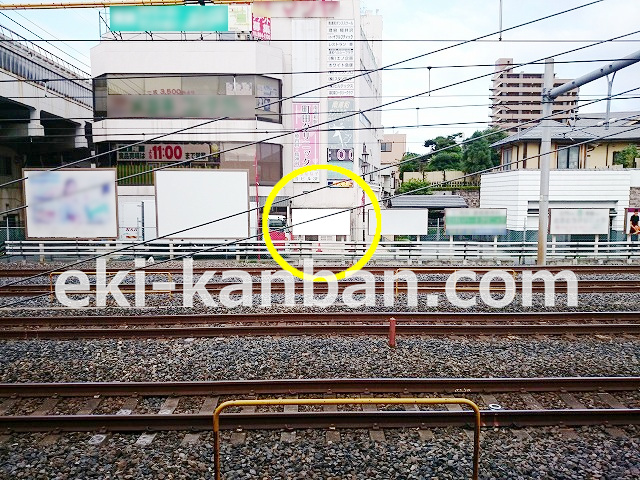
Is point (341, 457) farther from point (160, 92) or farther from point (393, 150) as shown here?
point (393, 150)

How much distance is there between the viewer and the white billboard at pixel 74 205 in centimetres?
1597

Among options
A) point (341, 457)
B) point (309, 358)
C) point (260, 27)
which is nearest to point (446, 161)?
point (260, 27)

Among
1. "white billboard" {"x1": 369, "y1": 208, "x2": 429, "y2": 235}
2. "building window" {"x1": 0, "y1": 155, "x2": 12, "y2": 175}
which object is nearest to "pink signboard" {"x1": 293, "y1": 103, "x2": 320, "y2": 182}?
"white billboard" {"x1": 369, "y1": 208, "x2": 429, "y2": 235}

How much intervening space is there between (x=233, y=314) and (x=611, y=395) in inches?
301

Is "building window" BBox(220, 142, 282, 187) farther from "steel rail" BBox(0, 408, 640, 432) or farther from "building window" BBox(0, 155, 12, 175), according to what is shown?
"steel rail" BBox(0, 408, 640, 432)

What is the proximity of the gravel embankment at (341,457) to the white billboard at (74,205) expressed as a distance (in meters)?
11.2

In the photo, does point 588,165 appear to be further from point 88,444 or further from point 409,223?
point 88,444

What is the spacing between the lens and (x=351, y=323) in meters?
10.6

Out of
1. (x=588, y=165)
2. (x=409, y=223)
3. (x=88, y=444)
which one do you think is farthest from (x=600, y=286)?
(x=588, y=165)

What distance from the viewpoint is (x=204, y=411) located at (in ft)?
21.7

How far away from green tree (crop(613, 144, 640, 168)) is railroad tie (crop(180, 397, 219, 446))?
2886 cm

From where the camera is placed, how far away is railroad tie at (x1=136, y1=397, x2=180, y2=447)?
5.82 meters

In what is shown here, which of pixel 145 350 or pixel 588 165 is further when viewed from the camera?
pixel 588 165

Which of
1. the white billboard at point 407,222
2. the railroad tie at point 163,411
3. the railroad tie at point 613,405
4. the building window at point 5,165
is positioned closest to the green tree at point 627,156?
the white billboard at point 407,222
